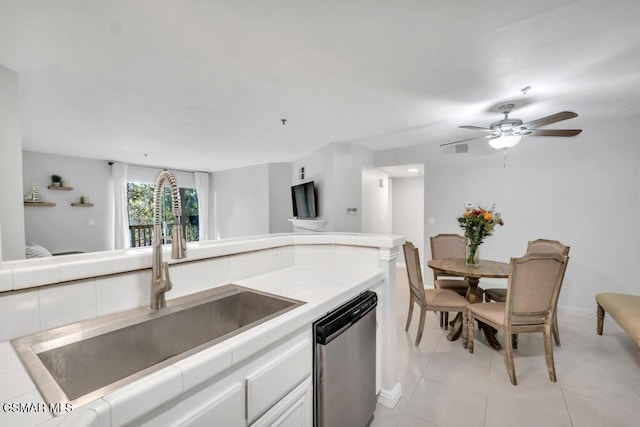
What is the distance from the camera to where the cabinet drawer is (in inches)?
35.1

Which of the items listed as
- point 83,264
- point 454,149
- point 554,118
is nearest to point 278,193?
point 454,149

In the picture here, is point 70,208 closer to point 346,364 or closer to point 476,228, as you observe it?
point 346,364

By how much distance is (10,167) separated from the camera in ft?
7.23

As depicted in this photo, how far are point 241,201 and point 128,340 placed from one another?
6.50 meters

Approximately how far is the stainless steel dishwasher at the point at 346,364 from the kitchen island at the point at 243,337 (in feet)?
0.18

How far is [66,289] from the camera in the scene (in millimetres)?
966

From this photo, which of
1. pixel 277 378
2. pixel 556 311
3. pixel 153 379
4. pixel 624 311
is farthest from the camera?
pixel 556 311

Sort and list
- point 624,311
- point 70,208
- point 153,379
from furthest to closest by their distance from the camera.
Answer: point 70,208 < point 624,311 < point 153,379

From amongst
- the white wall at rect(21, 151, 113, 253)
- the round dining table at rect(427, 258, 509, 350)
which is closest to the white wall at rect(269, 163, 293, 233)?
the white wall at rect(21, 151, 113, 253)

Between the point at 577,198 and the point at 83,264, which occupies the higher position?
the point at 577,198


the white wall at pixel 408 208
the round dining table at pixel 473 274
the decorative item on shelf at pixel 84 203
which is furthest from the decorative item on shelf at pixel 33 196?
the white wall at pixel 408 208

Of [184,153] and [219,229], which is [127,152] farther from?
[219,229]

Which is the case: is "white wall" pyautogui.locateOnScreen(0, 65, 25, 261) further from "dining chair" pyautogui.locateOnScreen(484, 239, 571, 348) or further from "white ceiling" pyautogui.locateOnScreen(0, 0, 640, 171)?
"dining chair" pyautogui.locateOnScreen(484, 239, 571, 348)

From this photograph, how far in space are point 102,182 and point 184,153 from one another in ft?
7.43
